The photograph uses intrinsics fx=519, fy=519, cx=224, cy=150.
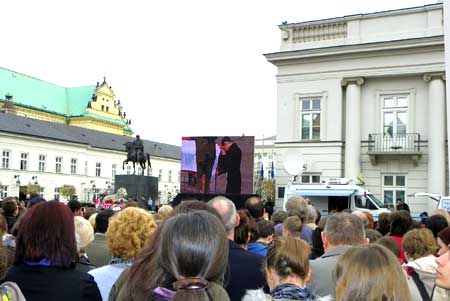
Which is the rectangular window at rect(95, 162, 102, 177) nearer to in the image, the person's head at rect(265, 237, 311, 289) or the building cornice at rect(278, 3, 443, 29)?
the building cornice at rect(278, 3, 443, 29)

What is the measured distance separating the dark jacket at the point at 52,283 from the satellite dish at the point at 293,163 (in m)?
22.2

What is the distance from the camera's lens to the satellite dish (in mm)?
24875

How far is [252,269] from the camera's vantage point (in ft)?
12.8

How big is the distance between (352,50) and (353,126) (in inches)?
146

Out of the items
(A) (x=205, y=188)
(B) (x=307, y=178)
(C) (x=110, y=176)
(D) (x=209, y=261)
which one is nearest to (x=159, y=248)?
(D) (x=209, y=261)

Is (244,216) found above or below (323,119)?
below

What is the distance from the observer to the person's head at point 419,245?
4676 mm

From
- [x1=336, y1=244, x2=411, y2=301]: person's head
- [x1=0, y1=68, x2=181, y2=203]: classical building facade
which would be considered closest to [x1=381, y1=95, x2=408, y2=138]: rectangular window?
[x1=336, y1=244, x2=411, y2=301]: person's head

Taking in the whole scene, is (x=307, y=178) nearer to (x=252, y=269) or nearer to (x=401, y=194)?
(x=401, y=194)

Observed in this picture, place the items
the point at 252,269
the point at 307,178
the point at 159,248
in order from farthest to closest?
the point at 307,178, the point at 252,269, the point at 159,248

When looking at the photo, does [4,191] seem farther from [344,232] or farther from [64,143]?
[344,232]

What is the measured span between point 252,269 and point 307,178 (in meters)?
23.4

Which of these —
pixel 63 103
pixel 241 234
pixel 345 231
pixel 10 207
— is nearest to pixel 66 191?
pixel 63 103

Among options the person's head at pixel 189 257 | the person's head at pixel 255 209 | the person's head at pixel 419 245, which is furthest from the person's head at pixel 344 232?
the person's head at pixel 255 209
